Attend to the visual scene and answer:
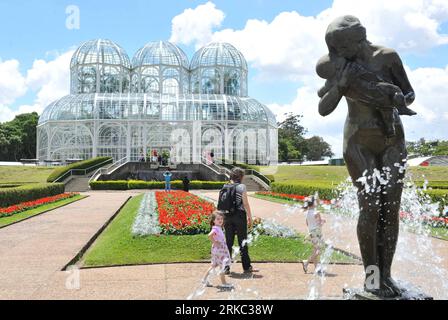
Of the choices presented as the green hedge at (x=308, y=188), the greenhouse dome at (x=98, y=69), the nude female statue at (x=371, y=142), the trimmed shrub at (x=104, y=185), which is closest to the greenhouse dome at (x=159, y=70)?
the greenhouse dome at (x=98, y=69)

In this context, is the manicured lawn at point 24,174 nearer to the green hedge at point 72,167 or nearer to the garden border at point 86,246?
the green hedge at point 72,167

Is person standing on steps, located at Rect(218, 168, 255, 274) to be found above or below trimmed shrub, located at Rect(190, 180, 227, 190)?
above

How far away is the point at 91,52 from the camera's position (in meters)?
50.6

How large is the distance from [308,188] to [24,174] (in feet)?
76.5

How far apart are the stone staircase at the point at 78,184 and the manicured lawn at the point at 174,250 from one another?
2248 centimetres

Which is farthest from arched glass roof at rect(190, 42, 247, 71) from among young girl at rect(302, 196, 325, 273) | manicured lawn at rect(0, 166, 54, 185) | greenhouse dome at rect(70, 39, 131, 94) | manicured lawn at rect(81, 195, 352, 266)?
young girl at rect(302, 196, 325, 273)

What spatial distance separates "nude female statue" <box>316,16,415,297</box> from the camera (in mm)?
4043

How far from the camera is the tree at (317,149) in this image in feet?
266

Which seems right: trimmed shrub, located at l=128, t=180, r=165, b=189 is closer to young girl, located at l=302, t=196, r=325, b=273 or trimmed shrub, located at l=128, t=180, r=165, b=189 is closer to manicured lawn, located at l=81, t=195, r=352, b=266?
manicured lawn, located at l=81, t=195, r=352, b=266

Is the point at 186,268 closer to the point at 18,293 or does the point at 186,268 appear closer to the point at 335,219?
the point at 18,293

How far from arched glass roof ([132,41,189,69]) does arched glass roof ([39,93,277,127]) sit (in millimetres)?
7895


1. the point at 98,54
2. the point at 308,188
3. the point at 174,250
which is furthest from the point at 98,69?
the point at 174,250
